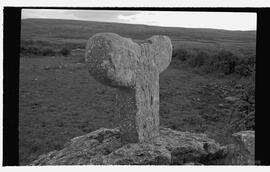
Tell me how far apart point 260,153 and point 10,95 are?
15.9 feet

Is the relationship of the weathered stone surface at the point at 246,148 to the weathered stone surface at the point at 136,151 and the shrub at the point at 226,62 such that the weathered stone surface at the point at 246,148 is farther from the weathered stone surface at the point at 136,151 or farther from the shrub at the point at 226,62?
the shrub at the point at 226,62

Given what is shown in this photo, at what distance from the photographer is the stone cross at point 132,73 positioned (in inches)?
223

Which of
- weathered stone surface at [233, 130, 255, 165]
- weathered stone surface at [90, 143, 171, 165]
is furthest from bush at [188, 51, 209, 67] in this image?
weathered stone surface at [90, 143, 171, 165]

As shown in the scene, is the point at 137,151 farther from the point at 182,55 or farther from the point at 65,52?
the point at 65,52

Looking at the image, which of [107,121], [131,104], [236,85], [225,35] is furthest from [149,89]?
[225,35]

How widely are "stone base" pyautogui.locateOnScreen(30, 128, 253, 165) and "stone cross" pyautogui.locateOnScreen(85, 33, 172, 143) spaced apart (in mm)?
333

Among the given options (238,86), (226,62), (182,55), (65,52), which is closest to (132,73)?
(238,86)

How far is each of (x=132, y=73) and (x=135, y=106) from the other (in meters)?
0.71

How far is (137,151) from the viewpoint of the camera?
21.0 ft

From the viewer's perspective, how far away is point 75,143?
7.33 metres

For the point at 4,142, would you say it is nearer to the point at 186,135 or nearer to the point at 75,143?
the point at 75,143

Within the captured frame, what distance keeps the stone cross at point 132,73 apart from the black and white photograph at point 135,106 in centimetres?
2

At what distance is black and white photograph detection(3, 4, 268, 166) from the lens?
20.6 feet

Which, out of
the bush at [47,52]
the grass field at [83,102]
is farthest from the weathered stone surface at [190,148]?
the bush at [47,52]
